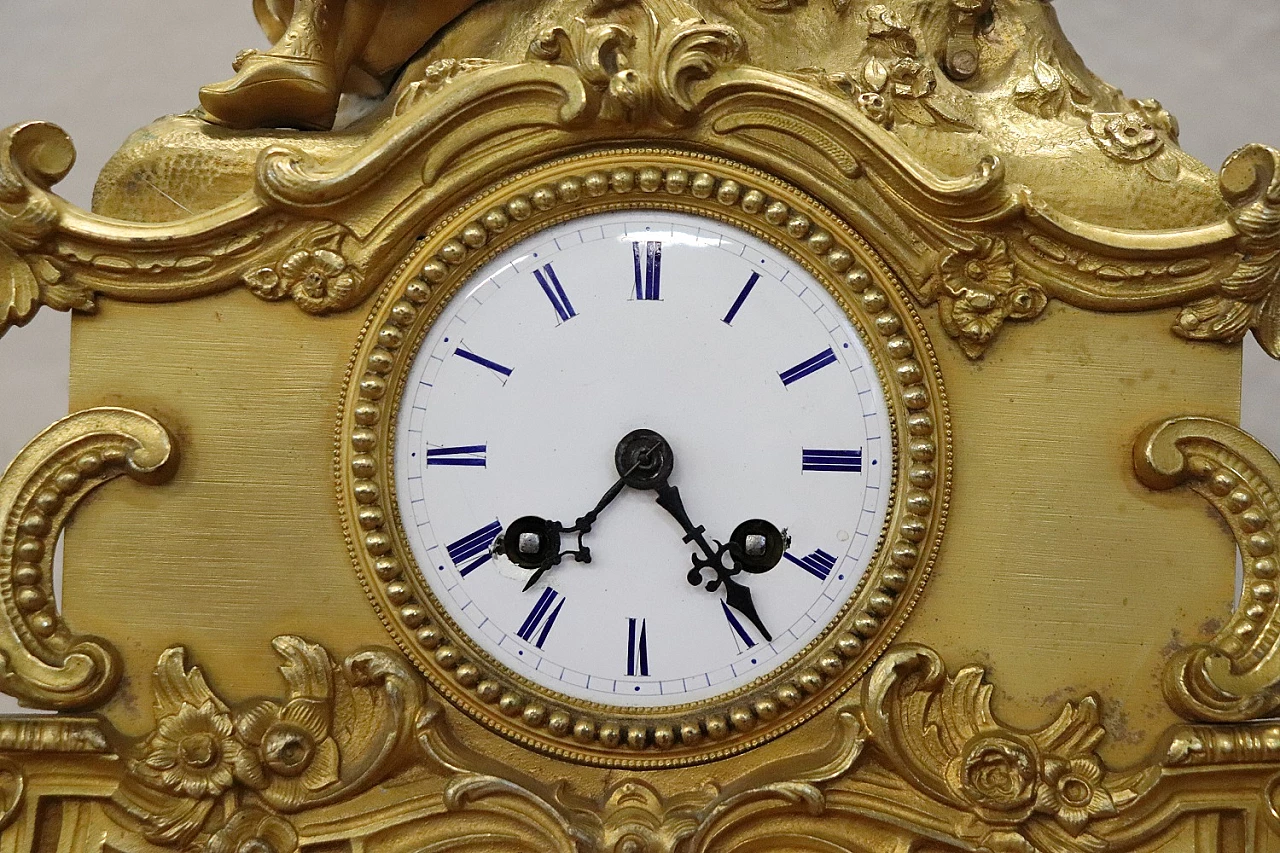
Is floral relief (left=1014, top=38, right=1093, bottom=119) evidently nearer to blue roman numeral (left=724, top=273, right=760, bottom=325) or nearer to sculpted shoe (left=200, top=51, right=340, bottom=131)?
blue roman numeral (left=724, top=273, right=760, bottom=325)

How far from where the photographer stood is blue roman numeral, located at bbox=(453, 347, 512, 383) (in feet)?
4.98

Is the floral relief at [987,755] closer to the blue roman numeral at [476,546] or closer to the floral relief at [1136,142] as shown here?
the blue roman numeral at [476,546]

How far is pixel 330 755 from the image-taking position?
1490 millimetres

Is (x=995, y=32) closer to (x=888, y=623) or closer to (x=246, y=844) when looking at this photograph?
(x=888, y=623)

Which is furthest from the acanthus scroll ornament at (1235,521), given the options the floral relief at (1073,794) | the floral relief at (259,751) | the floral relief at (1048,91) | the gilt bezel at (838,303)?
the floral relief at (259,751)

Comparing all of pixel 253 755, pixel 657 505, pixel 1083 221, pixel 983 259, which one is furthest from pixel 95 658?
pixel 1083 221

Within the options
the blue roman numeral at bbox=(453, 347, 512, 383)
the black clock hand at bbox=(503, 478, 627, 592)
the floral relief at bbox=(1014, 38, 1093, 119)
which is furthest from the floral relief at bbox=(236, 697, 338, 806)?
the floral relief at bbox=(1014, 38, 1093, 119)

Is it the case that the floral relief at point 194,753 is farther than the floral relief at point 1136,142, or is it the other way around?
the floral relief at point 1136,142

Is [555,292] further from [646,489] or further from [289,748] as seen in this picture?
[289,748]

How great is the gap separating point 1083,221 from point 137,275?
0.89 m

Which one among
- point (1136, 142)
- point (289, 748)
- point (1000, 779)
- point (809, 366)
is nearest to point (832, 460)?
point (809, 366)

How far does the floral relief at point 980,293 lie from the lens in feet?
5.01

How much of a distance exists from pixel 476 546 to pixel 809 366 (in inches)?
13.8

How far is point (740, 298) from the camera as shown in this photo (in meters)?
1.53
